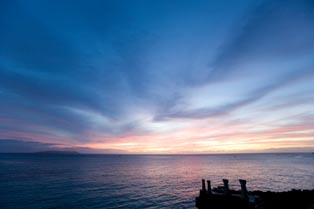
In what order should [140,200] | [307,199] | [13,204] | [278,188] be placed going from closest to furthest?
1. [307,199]
2. [13,204]
3. [140,200]
4. [278,188]

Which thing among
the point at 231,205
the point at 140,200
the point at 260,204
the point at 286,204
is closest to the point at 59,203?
the point at 140,200

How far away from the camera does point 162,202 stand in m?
25.9

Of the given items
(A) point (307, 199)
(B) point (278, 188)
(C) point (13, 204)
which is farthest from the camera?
(B) point (278, 188)

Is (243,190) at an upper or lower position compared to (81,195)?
upper

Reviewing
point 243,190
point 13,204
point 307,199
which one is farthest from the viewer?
point 13,204

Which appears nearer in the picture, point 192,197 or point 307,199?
point 307,199

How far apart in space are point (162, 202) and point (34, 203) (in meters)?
17.0

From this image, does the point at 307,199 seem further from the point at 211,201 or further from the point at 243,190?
the point at 211,201

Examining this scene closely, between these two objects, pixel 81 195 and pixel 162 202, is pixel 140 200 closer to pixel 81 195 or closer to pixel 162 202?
pixel 162 202

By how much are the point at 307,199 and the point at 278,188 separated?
17.0 metres

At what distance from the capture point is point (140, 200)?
1061 inches

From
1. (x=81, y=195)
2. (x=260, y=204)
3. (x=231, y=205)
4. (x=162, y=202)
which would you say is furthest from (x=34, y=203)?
(x=260, y=204)

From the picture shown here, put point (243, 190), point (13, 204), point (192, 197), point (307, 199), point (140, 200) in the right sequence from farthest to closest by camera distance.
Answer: point (192, 197) < point (140, 200) < point (13, 204) < point (307, 199) < point (243, 190)

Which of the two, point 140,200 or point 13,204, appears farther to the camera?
point 140,200
